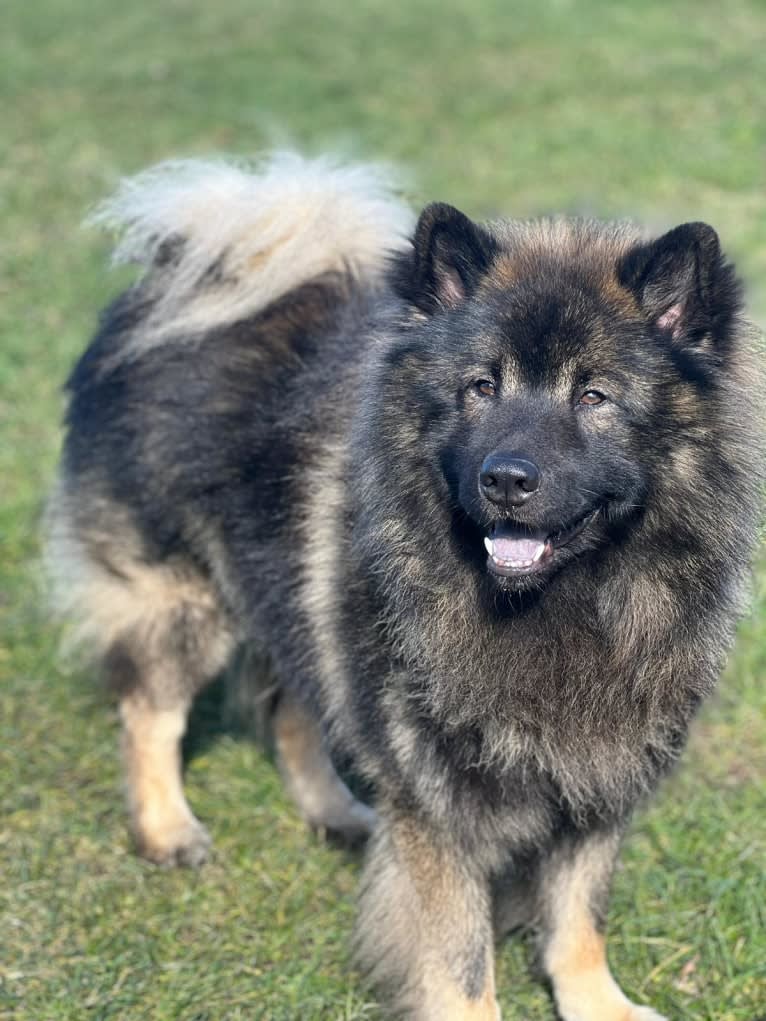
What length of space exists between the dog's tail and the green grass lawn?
2.18 feet

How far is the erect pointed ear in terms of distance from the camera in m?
2.66

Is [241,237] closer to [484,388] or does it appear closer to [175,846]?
[484,388]

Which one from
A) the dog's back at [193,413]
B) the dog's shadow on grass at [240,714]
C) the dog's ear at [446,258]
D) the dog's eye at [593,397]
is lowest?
the dog's shadow on grass at [240,714]

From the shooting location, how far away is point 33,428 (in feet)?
21.5

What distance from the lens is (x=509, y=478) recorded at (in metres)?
2.49

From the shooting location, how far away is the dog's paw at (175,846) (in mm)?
3951

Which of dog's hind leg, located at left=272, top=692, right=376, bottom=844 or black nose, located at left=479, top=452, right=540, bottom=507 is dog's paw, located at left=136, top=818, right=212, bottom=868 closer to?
dog's hind leg, located at left=272, top=692, right=376, bottom=844

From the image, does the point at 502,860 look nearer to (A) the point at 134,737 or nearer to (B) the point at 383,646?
(B) the point at 383,646

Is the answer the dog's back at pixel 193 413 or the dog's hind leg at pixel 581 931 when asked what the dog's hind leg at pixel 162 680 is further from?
the dog's hind leg at pixel 581 931

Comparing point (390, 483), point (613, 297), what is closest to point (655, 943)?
point (390, 483)

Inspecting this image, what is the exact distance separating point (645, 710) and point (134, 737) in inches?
73.0

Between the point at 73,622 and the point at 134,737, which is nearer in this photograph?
the point at 134,737

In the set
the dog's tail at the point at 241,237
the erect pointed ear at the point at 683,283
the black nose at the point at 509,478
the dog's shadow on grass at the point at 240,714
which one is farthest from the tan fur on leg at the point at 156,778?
the erect pointed ear at the point at 683,283

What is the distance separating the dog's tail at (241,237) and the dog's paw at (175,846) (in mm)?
1549
